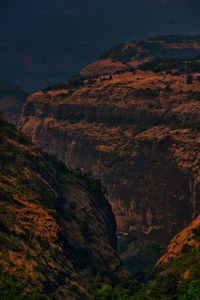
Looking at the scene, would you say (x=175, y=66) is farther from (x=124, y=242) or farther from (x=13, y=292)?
(x=13, y=292)

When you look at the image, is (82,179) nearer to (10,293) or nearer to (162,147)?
(162,147)

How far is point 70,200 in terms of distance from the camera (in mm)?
61875

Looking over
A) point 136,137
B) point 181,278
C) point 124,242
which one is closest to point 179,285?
point 181,278

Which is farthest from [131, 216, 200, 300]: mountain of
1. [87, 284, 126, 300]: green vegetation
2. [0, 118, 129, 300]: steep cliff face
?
[0, 118, 129, 300]: steep cliff face

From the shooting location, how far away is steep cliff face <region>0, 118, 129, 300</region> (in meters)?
40.4

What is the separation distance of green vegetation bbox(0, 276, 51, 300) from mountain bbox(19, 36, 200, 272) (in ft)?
134

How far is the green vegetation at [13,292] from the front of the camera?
32250 mm

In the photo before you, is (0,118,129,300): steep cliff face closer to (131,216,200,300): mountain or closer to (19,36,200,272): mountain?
(131,216,200,300): mountain

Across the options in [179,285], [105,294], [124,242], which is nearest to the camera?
[179,285]

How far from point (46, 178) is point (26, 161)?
12.0 ft

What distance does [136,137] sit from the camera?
316ft

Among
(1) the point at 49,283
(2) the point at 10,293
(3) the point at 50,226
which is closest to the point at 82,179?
(3) the point at 50,226

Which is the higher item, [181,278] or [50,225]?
[50,225]

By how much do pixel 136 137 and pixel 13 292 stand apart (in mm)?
65240
